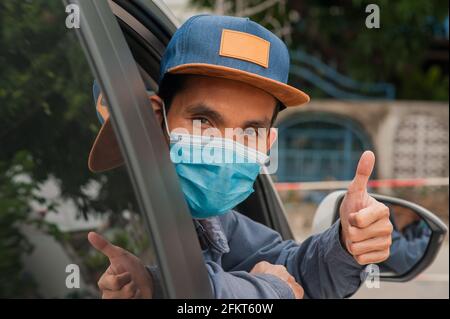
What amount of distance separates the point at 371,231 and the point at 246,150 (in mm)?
360

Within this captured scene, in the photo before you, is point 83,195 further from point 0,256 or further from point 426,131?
point 426,131

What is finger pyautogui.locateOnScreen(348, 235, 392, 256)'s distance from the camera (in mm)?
1488

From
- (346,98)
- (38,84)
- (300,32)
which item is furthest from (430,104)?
(38,84)

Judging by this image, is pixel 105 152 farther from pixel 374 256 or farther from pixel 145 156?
A: pixel 374 256

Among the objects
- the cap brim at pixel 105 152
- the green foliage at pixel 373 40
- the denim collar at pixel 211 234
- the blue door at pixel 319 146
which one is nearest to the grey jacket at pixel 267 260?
the denim collar at pixel 211 234

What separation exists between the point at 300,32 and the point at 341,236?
10557 millimetres

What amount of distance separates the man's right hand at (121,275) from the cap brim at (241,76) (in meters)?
0.50

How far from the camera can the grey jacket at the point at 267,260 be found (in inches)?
58.2

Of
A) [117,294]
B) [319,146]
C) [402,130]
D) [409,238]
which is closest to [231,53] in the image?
[117,294]

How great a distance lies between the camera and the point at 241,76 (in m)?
1.57

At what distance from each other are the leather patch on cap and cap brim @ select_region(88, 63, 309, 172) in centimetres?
4

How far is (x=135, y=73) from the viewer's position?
4.43 feet

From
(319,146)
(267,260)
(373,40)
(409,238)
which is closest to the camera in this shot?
(267,260)

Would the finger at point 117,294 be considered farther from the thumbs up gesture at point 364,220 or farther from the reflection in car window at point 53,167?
the thumbs up gesture at point 364,220
